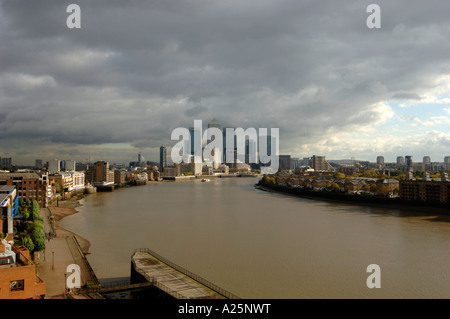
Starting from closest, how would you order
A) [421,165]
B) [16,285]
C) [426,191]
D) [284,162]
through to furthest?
[16,285] < [426,191] < [421,165] < [284,162]

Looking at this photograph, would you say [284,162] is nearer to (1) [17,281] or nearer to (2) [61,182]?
(2) [61,182]

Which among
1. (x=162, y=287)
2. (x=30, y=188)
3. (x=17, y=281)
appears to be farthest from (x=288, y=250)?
(x=30, y=188)

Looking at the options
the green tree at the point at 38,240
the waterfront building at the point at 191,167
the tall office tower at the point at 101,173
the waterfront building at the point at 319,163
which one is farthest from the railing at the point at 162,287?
the waterfront building at the point at 319,163

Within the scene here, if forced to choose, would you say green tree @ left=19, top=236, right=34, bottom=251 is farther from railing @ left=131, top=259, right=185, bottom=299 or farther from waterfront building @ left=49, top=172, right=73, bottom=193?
waterfront building @ left=49, top=172, right=73, bottom=193

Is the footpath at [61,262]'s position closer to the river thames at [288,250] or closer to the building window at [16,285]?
the river thames at [288,250]

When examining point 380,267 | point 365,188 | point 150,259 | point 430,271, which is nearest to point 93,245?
point 150,259

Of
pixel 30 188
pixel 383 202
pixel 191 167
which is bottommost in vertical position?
pixel 383 202

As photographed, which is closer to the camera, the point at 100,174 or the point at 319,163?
the point at 100,174
